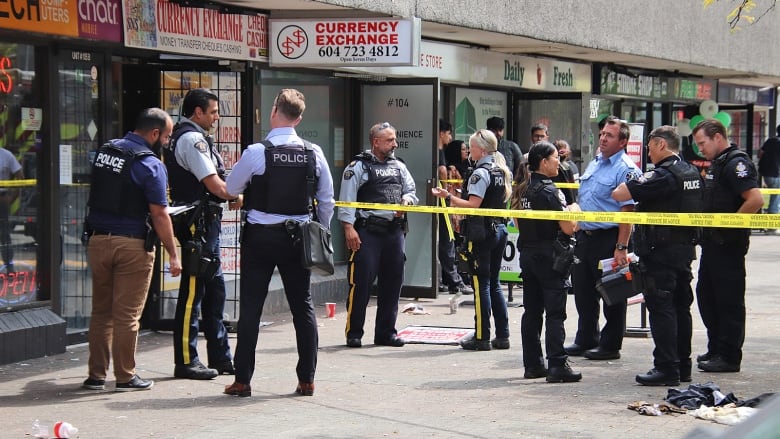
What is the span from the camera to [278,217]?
8.18 meters

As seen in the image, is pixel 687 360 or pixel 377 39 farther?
pixel 377 39

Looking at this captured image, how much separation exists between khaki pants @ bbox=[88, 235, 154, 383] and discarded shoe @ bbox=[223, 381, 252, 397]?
0.71 m

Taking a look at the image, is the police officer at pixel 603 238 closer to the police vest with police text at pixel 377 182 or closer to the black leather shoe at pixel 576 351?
the black leather shoe at pixel 576 351

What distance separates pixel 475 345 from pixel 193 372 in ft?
8.70

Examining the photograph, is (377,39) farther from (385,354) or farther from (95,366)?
(95,366)

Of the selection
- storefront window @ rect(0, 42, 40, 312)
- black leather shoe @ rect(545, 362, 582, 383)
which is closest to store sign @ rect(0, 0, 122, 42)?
storefront window @ rect(0, 42, 40, 312)

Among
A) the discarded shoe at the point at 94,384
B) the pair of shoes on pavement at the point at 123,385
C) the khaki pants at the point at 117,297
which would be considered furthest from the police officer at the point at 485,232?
the discarded shoe at the point at 94,384

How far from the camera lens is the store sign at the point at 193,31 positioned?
10.6 m

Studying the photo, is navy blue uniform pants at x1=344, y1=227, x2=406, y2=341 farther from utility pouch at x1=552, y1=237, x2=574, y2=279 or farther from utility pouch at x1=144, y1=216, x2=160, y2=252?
utility pouch at x1=144, y1=216, x2=160, y2=252

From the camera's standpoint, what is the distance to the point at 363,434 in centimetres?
733

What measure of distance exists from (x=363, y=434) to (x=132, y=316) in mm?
1971

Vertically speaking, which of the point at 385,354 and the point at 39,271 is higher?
the point at 39,271

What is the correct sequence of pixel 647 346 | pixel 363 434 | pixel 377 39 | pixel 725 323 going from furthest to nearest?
pixel 377 39 < pixel 647 346 < pixel 725 323 < pixel 363 434

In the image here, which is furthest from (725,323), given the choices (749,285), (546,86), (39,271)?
→ (546,86)
